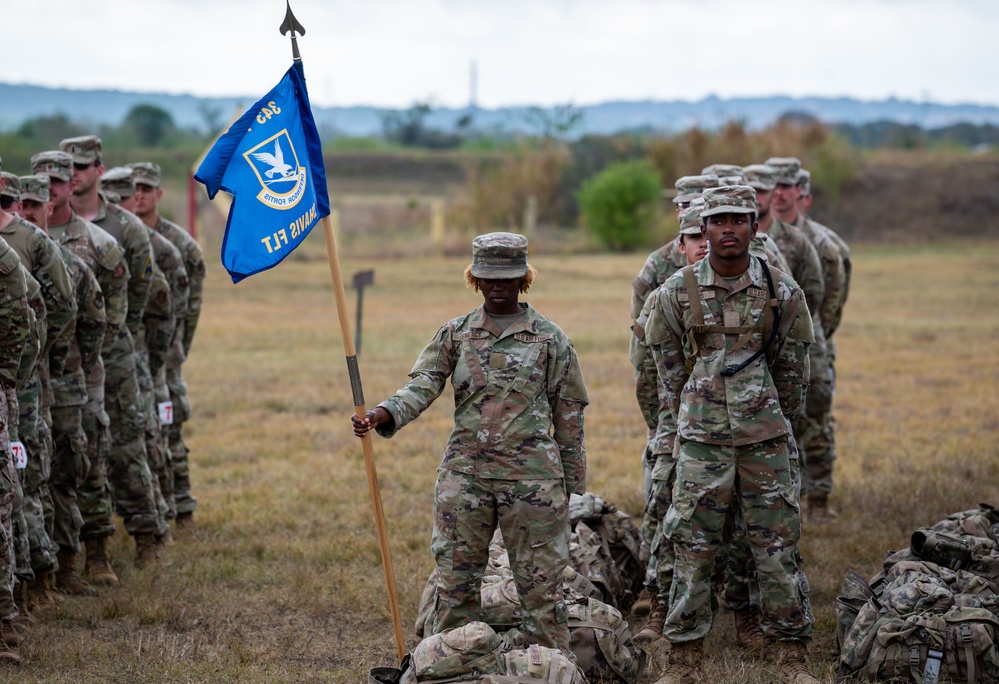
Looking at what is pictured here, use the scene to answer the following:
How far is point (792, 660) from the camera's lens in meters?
6.11

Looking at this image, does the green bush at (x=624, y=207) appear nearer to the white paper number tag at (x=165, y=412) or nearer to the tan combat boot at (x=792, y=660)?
the white paper number tag at (x=165, y=412)

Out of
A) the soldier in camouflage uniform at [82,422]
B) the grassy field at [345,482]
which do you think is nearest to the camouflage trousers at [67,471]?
the soldier in camouflage uniform at [82,422]

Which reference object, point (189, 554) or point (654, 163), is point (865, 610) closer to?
point (189, 554)

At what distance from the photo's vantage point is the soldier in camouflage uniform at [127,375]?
322 inches

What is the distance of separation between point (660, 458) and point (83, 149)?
14.3ft

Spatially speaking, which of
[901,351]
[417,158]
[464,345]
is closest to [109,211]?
[464,345]

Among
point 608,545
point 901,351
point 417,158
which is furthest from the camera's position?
point 417,158

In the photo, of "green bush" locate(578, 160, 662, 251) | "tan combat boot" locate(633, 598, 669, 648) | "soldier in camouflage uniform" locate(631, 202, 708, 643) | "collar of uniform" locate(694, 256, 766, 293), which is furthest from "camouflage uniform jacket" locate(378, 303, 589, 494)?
"green bush" locate(578, 160, 662, 251)

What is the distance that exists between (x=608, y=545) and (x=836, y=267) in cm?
324

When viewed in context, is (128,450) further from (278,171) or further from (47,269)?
(278,171)

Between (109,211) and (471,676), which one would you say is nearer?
(471,676)

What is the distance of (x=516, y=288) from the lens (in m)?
5.75

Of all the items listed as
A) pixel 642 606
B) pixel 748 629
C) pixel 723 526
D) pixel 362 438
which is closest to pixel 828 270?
pixel 642 606

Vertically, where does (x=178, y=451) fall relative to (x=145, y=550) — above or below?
above
